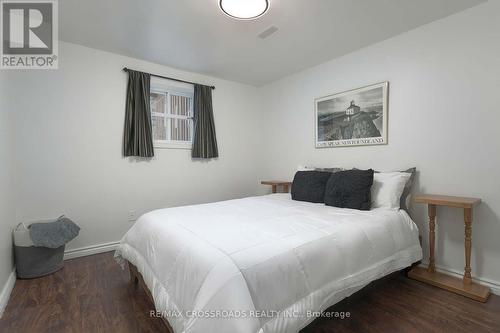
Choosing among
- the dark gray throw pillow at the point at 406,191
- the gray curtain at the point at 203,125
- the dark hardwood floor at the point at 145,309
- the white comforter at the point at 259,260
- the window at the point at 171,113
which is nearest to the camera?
the white comforter at the point at 259,260

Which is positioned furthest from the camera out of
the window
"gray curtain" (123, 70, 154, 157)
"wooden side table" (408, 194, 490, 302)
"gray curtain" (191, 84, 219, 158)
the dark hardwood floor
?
"gray curtain" (191, 84, 219, 158)

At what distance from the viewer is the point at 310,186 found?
8.82 ft

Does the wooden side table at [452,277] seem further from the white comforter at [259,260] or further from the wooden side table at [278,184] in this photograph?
the wooden side table at [278,184]

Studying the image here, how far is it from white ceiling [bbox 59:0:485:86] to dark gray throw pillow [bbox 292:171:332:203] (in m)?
1.52

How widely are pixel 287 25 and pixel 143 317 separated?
2.77 meters

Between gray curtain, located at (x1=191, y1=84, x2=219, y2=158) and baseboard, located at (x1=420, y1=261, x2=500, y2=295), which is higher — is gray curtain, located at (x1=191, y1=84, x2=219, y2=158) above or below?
above

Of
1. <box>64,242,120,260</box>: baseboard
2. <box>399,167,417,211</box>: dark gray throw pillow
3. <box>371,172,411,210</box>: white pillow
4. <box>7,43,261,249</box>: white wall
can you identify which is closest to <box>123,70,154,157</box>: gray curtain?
<box>7,43,261,249</box>: white wall

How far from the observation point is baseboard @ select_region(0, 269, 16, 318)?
1.69 meters

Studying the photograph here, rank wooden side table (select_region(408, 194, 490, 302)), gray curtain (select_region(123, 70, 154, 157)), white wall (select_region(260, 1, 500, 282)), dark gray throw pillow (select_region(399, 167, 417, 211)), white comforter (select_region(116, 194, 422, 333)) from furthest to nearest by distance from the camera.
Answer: gray curtain (select_region(123, 70, 154, 157)) < dark gray throw pillow (select_region(399, 167, 417, 211)) < white wall (select_region(260, 1, 500, 282)) < wooden side table (select_region(408, 194, 490, 302)) < white comforter (select_region(116, 194, 422, 333))

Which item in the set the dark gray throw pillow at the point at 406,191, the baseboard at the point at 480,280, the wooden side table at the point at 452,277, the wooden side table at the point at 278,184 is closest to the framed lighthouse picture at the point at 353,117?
the dark gray throw pillow at the point at 406,191

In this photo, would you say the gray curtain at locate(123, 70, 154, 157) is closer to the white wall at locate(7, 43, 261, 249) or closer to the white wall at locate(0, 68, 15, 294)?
the white wall at locate(7, 43, 261, 249)

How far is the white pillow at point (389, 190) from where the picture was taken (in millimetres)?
2188

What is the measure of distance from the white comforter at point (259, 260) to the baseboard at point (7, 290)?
77 cm

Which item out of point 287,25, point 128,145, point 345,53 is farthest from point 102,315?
point 345,53
